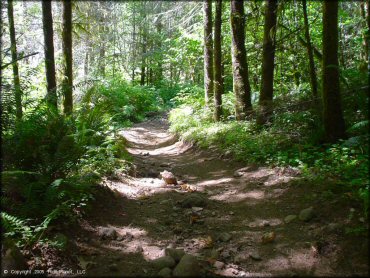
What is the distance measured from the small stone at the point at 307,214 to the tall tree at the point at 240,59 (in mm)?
5258

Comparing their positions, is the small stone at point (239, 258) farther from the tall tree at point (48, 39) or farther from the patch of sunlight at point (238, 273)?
the tall tree at point (48, 39)

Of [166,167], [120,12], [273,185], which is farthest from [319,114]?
[120,12]

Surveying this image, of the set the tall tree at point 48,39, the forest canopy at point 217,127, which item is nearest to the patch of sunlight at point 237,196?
the forest canopy at point 217,127

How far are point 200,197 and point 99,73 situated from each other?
83.0 ft

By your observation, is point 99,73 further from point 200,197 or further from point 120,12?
point 200,197

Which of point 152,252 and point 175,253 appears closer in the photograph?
point 175,253

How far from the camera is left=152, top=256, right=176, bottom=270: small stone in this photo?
11.0ft

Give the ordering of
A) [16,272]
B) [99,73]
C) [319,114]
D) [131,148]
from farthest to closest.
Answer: [99,73], [131,148], [319,114], [16,272]

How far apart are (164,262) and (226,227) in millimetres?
1333

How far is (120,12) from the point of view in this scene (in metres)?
31.2

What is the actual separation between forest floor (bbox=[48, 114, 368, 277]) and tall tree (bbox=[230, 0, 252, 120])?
3.24 metres

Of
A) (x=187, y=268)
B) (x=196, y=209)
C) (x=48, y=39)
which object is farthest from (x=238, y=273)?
(x=48, y=39)

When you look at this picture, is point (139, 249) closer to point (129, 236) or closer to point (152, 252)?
point (152, 252)

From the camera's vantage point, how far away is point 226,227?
445 cm
